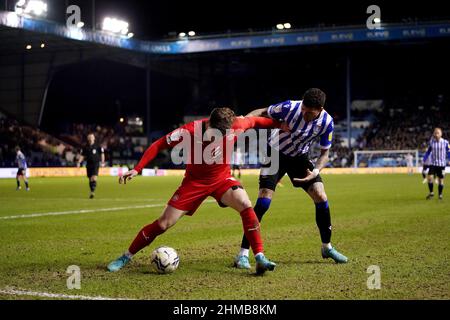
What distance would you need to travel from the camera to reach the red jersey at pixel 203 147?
258 inches

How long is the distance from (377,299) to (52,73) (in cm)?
4967

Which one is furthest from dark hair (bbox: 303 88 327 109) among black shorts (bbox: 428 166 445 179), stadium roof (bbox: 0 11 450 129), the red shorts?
stadium roof (bbox: 0 11 450 129)

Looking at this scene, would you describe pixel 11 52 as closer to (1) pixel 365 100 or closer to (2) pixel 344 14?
(2) pixel 344 14

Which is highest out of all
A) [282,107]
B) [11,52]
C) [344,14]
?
[344,14]

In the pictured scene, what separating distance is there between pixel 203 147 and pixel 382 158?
4368cm

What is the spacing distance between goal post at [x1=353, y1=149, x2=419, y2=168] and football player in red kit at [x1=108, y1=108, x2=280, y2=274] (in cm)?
4220

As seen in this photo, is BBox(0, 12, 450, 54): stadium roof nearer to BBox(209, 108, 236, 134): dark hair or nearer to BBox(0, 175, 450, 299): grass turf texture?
BBox(0, 175, 450, 299): grass turf texture

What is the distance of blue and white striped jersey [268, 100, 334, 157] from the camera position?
7242mm

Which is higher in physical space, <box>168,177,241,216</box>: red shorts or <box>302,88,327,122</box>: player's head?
<box>302,88,327,122</box>: player's head

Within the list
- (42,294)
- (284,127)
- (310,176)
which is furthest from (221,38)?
(42,294)

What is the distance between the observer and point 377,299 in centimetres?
525

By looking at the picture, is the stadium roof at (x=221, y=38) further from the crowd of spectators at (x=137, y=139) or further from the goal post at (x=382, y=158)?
the goal post at (x=382, y=158)

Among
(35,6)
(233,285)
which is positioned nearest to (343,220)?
(233,285)

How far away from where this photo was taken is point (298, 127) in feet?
23.9
